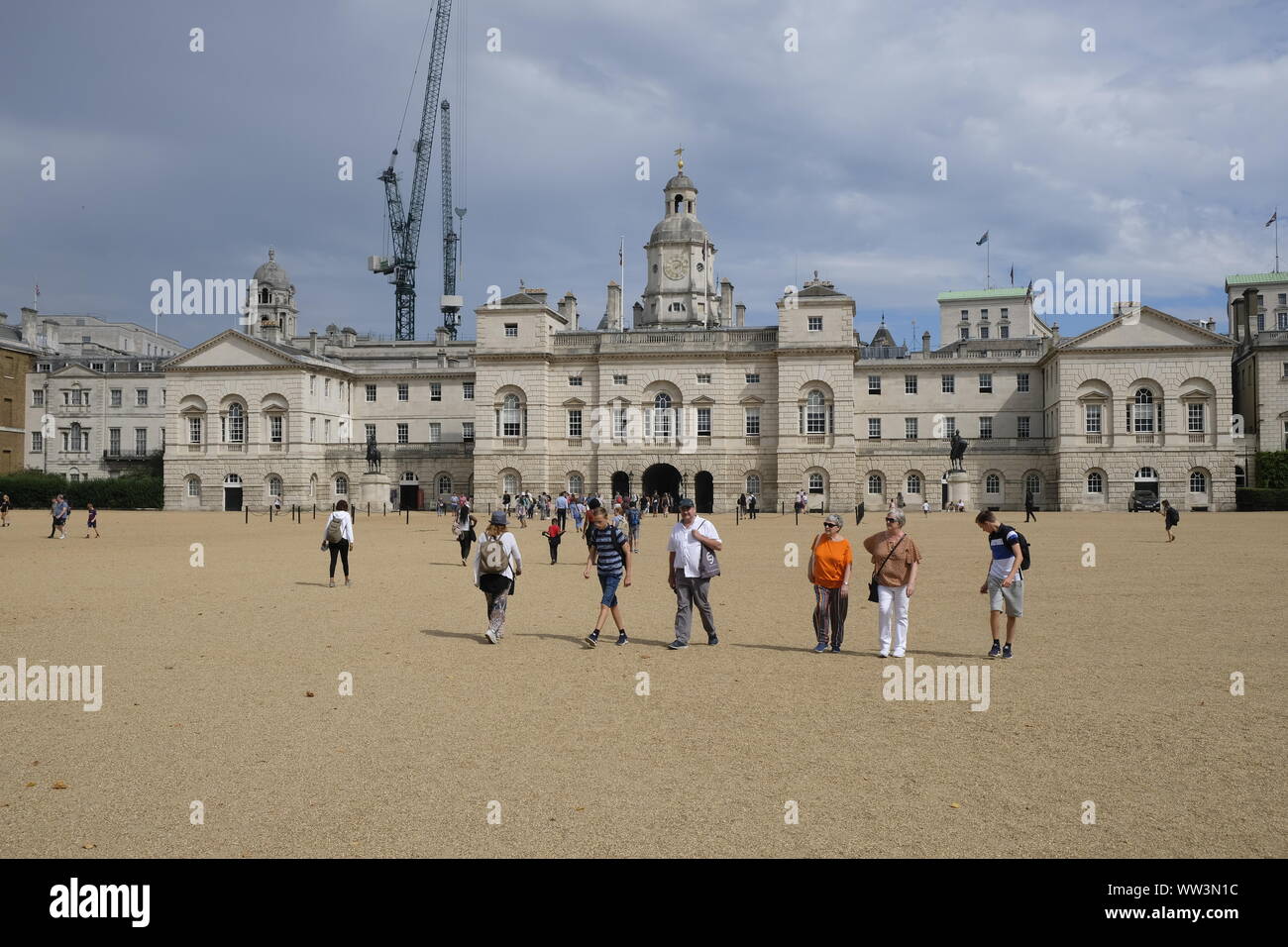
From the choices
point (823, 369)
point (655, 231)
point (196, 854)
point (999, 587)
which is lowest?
point (196, 854)

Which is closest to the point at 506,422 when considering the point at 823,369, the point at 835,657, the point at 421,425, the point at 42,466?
the point at 421,425

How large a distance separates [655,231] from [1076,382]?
1394 inches

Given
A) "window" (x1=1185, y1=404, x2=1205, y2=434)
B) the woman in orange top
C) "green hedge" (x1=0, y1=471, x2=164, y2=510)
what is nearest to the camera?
the woman in orange top

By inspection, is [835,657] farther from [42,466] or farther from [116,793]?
[42,466]

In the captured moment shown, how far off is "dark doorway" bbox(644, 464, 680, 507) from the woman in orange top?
53.8 m

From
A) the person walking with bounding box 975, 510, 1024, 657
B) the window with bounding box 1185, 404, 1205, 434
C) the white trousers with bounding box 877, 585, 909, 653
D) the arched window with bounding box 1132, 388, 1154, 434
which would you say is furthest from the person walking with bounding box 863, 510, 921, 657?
the window with bounding box 1185, 404, 1205, 434

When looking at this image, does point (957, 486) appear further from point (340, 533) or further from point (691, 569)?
point (691, 569)

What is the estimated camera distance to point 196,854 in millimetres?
6215

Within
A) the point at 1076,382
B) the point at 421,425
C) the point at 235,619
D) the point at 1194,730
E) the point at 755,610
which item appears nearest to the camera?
the point at 1194,730

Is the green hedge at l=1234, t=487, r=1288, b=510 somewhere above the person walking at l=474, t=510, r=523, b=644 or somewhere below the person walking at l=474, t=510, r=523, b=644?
above

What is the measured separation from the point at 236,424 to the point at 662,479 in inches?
1240

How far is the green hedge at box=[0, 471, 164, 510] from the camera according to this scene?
71188 millimetres

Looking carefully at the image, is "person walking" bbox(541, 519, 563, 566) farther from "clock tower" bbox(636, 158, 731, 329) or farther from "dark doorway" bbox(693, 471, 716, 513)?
"clock tower" bbox(636, 158, 731, 329)

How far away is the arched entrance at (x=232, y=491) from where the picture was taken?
71.3 meters
